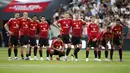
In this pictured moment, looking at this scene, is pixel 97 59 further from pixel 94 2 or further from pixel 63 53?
pixel 94 2

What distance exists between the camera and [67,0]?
145ft

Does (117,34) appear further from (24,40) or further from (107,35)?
(24,40)

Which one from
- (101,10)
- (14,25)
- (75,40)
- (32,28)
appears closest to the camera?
(14,25)

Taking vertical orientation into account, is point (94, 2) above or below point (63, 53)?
above

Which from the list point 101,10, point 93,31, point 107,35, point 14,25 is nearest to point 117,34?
point 107,35

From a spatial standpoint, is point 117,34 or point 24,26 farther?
point 24,26

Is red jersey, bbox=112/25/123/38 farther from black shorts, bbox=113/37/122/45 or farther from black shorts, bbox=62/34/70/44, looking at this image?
black shorts, bbox=62/34/70/44

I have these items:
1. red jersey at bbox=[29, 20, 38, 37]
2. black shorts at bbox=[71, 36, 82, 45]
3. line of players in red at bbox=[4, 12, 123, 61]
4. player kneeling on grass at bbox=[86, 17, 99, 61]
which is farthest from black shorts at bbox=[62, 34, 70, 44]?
red jersey at bbox=[29, 20, 38, 37]

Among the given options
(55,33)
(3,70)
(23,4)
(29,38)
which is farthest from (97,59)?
(23,4)

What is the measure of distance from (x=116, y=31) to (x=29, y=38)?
4546 mm

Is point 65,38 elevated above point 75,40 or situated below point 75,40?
above

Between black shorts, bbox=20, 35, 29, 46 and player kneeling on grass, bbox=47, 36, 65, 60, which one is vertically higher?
black shorts, bbox=20, 35, 29, 46

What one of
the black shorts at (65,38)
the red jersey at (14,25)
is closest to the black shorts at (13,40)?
the red jersey at (14,25)

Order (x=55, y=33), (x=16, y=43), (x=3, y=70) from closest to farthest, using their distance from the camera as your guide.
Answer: (x=3, y=70)
(x=16, y=43)
(x=55, y=33)
